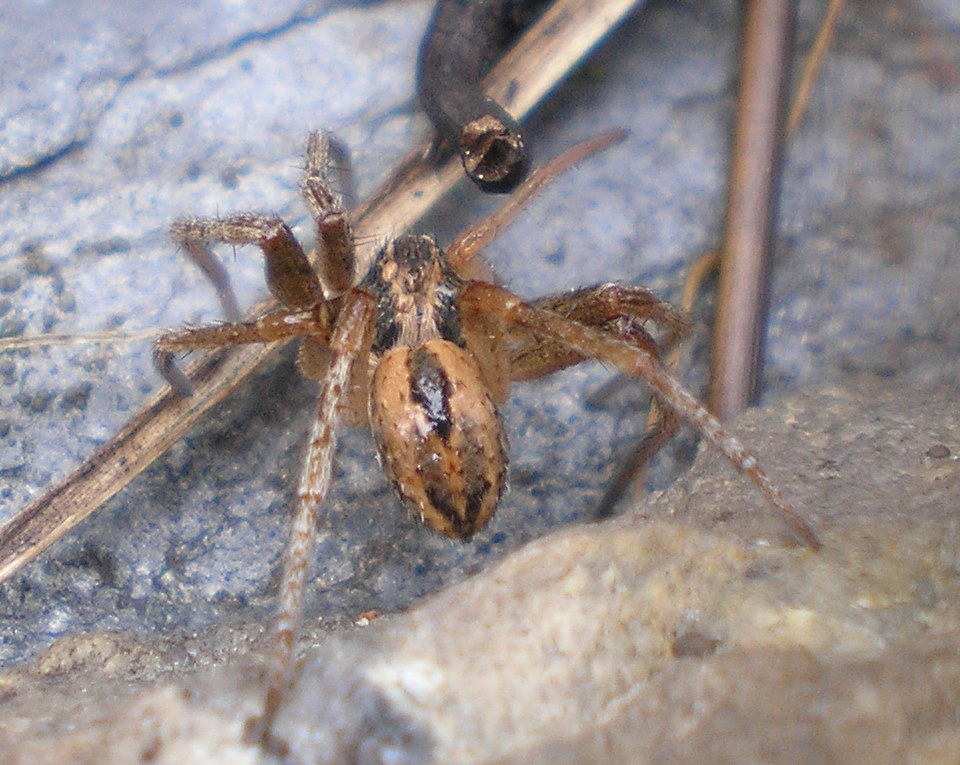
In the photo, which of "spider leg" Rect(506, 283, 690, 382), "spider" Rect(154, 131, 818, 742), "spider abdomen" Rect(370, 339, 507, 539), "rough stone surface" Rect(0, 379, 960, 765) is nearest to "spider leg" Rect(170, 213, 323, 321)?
"spider" Rect(154, 131, 818, 742)

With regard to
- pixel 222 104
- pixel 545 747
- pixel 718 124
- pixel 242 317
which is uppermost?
pixel 222 104

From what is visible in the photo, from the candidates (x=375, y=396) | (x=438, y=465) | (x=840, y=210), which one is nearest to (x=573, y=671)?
(x=438, y=465)

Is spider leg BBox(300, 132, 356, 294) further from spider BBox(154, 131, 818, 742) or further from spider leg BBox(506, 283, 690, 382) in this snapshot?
spider leg BBox(506, 283, 690, 382)

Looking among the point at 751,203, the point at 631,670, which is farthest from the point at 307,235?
the point at 631,670

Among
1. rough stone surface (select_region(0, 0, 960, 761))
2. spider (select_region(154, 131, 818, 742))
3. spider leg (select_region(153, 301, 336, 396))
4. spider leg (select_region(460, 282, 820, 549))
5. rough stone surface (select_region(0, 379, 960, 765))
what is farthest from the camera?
rough stone surface (select_region(0, 0, 960, 761))

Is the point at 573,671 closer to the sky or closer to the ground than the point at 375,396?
closer to the ground

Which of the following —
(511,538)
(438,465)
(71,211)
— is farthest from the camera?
(71,211)

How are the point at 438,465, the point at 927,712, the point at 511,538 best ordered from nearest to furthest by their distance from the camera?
the point at 927,712 < the point at 438,465 < the point at 511,538

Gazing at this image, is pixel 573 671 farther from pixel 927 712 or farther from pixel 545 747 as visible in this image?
pixel 927 712
